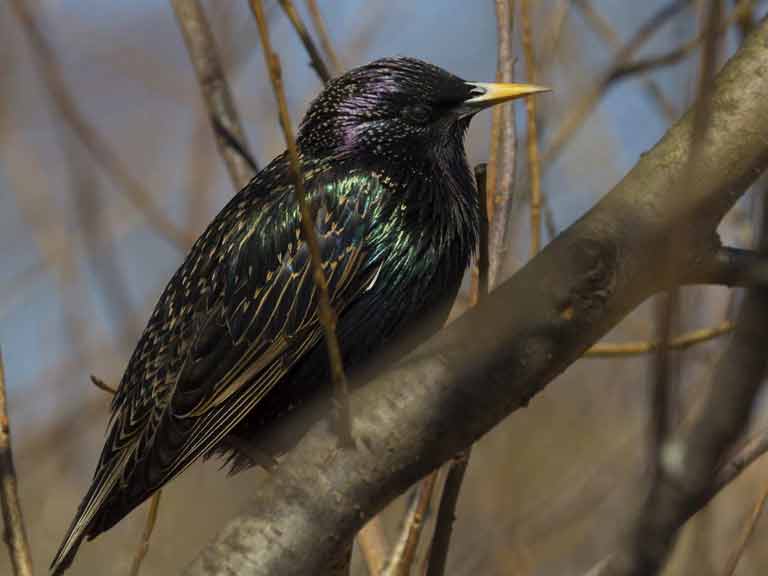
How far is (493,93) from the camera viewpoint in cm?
311

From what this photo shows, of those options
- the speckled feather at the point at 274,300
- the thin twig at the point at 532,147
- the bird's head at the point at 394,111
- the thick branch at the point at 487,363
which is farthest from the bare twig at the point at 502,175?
the thick branch at the point at 487,363

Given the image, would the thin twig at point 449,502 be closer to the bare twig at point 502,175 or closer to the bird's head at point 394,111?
the bare twig at point 502,175

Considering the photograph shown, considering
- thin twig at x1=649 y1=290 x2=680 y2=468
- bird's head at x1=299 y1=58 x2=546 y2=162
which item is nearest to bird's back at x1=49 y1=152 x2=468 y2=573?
bird's head at x1=299 y1=58 x2=546 y2=162

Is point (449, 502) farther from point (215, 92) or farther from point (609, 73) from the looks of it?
point (215, 92)

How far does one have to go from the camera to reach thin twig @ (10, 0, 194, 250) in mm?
2779

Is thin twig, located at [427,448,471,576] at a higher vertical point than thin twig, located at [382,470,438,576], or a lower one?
higher

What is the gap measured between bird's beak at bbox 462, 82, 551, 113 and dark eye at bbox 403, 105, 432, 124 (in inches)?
4.4

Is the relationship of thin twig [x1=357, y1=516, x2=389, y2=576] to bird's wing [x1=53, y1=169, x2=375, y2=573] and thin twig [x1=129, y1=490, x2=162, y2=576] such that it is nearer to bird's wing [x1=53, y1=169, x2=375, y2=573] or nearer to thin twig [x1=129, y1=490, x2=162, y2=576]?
bird's wing [x1=53, y1=169, x2=375, y2=573]

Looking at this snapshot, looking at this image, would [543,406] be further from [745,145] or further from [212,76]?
[745,145]

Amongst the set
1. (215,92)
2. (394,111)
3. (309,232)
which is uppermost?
(215,92)

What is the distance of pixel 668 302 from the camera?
1193 millimetres

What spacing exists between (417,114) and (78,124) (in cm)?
95

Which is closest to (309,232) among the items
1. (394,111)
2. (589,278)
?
(589,278)

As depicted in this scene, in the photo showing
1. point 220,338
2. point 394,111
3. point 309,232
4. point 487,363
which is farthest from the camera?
point 394,111
